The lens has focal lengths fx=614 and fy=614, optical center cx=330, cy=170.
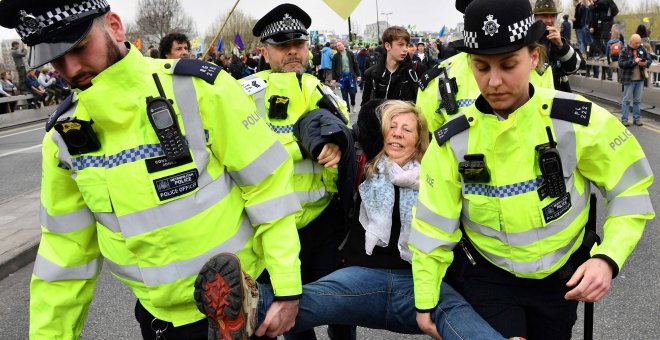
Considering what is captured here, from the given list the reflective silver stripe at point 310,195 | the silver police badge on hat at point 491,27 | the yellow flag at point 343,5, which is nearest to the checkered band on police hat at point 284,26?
the reflective silver stripe at point 310,195

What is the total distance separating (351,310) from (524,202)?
810mm

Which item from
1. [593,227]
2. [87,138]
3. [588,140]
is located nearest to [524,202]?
[588,140]

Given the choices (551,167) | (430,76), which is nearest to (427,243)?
(551,167)

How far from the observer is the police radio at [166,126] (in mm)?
1937

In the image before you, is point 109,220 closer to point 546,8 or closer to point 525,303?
point 525,303

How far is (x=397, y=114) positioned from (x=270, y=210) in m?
1.27

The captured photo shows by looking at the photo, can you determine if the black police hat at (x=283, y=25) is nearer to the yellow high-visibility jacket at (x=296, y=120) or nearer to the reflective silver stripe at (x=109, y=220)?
the yellow high-visibility jacket at (x=296, y=120)

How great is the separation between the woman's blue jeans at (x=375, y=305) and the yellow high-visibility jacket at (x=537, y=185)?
→ 0.12 m

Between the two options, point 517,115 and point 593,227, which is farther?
point 593,227

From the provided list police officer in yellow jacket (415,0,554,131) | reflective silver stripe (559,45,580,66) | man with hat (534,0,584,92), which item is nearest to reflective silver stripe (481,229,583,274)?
police officer in yellow jacket (415,0,554,131)

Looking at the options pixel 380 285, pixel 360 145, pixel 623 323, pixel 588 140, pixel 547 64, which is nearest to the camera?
pixel 588 140

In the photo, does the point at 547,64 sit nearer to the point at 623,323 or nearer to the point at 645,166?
the point at 623,323

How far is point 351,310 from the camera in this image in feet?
8.07

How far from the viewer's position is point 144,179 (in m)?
1.96
